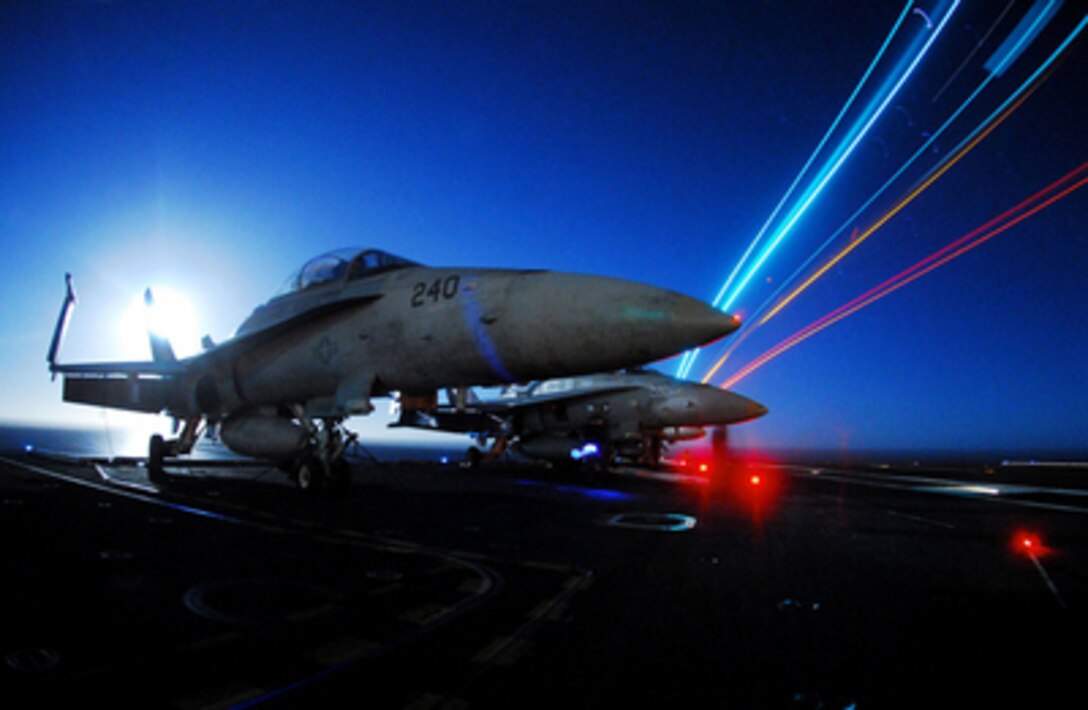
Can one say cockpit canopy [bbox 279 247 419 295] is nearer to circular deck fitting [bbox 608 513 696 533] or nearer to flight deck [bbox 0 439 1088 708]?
flight deck [bbox 0 439 1088 708]

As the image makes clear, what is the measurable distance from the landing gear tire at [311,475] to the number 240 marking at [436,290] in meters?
3.52

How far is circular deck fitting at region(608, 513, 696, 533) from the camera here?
7.30m

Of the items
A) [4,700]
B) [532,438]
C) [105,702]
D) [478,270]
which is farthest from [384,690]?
[532,438]

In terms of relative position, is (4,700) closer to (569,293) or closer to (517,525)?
(569,293)

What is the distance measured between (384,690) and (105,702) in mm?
984

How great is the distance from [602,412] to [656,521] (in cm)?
952

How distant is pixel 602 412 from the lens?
17484 mm

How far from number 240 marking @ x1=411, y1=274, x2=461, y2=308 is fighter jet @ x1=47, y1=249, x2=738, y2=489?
0.06ft

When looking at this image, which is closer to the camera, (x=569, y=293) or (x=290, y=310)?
(x=569, y=293)

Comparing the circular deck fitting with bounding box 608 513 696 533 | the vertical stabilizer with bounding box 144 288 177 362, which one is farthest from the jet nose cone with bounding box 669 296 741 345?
the vertical stabilizer with bounding box 144 288 177 362

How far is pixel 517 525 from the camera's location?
Result: 23.9 feet

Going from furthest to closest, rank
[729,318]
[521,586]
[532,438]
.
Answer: [532,438] < [729,318] < [521,586]

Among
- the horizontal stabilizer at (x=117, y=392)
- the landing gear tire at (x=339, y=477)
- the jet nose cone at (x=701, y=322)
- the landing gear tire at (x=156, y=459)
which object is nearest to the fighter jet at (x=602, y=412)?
the landing gear tire at (x=156, y=459)

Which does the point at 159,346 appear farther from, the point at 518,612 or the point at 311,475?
the point at 518,612
